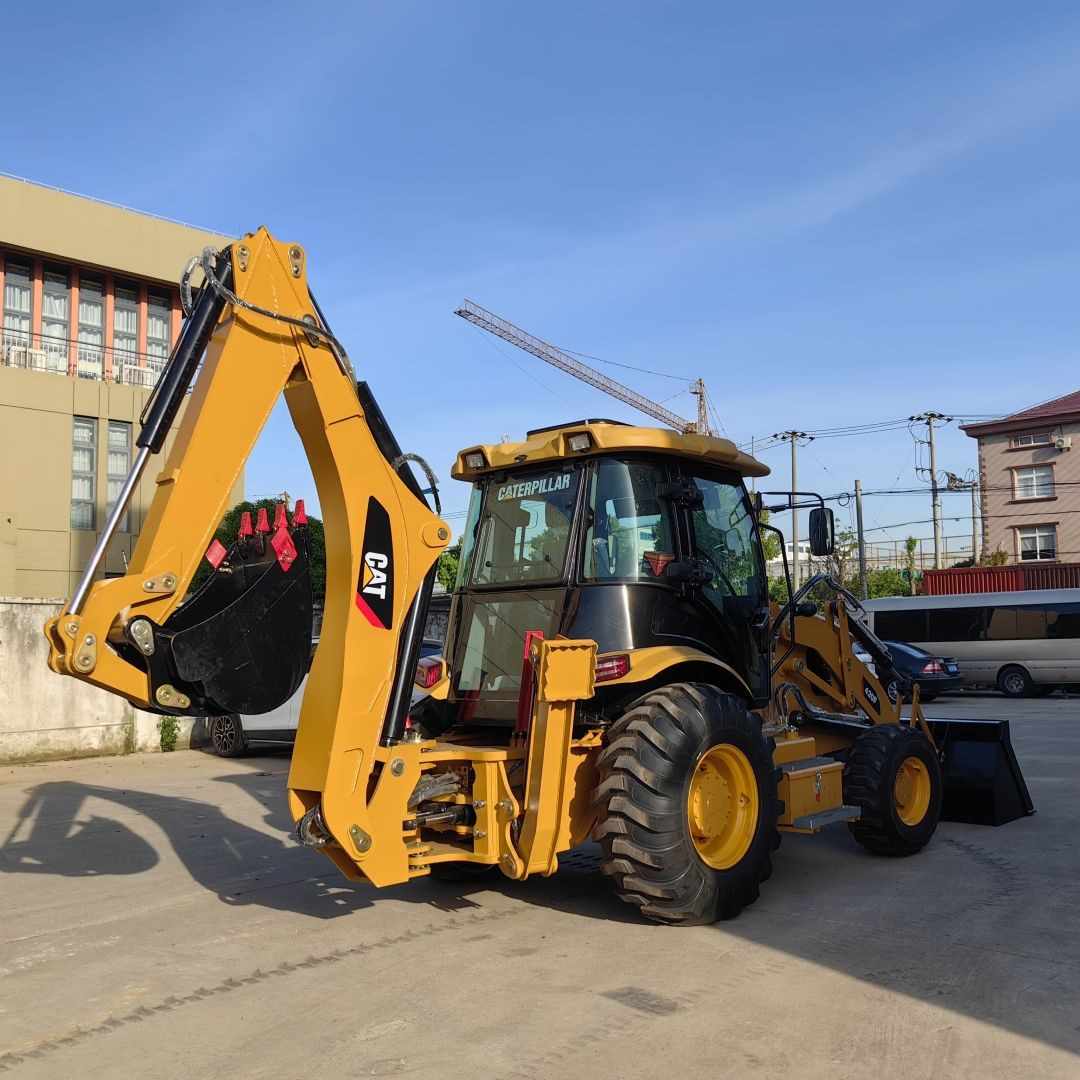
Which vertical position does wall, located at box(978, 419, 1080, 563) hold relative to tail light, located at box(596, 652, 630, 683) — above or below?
above

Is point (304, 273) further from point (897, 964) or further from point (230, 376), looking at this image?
point (897, 964)

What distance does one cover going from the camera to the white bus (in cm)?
2500

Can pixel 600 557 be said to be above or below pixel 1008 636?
above

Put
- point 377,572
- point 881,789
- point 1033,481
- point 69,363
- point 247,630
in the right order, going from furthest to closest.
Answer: point 1033,481 < point 69,363 < point 881,789 < point 377,572 < point 247,630

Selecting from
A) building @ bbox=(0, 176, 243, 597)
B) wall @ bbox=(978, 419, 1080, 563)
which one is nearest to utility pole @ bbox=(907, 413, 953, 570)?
wall @ bbox=(978, 419, 1080, 563)

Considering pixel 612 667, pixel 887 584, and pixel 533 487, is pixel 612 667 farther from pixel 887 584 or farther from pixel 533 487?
pixel 887 584

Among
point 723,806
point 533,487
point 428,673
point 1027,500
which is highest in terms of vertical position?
point 1027,500

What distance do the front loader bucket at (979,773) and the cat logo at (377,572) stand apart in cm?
539

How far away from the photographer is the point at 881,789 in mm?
7332

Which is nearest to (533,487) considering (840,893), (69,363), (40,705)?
(840,893)

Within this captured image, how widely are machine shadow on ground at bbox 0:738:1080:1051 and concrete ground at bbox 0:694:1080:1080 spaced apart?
0.02m

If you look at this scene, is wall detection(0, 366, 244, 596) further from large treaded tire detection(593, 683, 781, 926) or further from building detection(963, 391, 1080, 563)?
building detection(963, 391, 1080, 563)

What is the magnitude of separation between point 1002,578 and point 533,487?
37.9 meters

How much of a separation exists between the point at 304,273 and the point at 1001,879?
5527mm
